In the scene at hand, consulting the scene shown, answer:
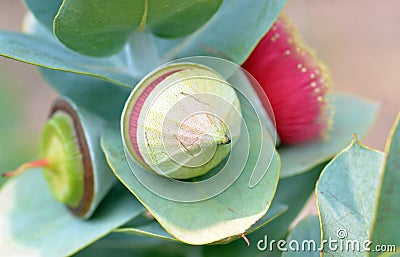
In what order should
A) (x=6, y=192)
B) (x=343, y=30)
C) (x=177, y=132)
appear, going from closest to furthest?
(x=177, y=132) < (x=6, y=192) < (x=343, y=30)

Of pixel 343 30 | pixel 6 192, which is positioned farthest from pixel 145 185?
pixel 343 30

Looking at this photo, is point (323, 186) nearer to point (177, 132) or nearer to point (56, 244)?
point (177, 132)

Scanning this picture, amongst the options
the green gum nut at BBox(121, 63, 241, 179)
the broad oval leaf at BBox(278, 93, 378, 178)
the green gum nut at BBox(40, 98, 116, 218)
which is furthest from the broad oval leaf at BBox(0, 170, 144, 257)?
the broad oval leaf at BBox(278, 93, 378, 178)

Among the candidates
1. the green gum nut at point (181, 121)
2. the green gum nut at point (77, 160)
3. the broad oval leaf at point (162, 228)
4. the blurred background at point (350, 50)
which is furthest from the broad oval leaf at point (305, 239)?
the blurred background at point (350, 50)

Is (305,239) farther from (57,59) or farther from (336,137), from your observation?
(57,59)

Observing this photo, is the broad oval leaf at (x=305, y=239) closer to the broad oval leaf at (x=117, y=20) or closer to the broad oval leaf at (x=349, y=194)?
the broad oval leaf at (x=349, y=194)

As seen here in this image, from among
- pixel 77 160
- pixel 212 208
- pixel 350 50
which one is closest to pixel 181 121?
pixel 212 208
